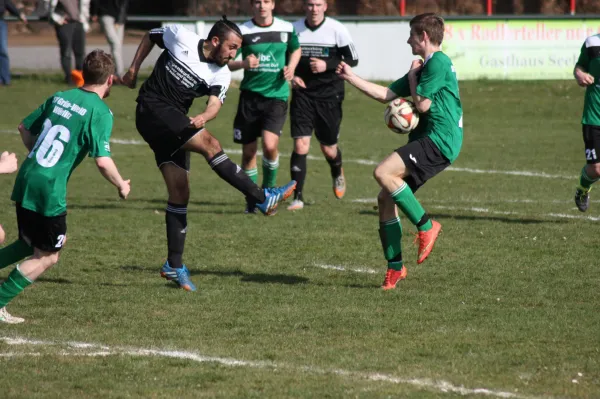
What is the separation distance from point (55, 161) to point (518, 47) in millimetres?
18156

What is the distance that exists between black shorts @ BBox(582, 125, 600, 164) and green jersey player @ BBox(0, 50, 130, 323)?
224 inches

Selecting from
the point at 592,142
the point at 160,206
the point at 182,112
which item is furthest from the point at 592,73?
the point at 160,206

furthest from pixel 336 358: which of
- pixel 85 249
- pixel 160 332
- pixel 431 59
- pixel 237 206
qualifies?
pixel 237 206

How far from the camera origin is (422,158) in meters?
7.62

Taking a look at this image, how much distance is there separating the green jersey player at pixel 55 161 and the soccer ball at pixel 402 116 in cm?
220

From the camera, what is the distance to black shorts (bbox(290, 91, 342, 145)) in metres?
12.2

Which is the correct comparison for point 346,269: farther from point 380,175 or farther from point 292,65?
point 292,65

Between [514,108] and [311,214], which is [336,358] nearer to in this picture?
[311,214]

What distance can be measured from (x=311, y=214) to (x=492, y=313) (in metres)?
4.69

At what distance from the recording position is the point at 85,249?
941 centimetres

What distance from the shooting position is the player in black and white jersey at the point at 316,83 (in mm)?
12164

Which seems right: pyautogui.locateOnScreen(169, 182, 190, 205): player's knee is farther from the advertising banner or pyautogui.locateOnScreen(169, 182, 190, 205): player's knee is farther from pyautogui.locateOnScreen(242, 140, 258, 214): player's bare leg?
the advertising banner

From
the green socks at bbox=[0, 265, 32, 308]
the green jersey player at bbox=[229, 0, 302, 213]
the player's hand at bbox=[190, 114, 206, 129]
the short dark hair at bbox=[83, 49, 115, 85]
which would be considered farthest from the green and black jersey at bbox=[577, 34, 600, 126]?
the green socks at bbox=[0, 265, 32, 308]

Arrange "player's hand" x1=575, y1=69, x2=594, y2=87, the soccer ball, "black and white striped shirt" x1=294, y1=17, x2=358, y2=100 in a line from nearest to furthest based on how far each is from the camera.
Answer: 1. the soccer ball
2. "player's hand" x1=575, y1=69, x2=594, y2=87
3. "black and white striped shirt" x1=294, y1=17, x2=358, y2=100
